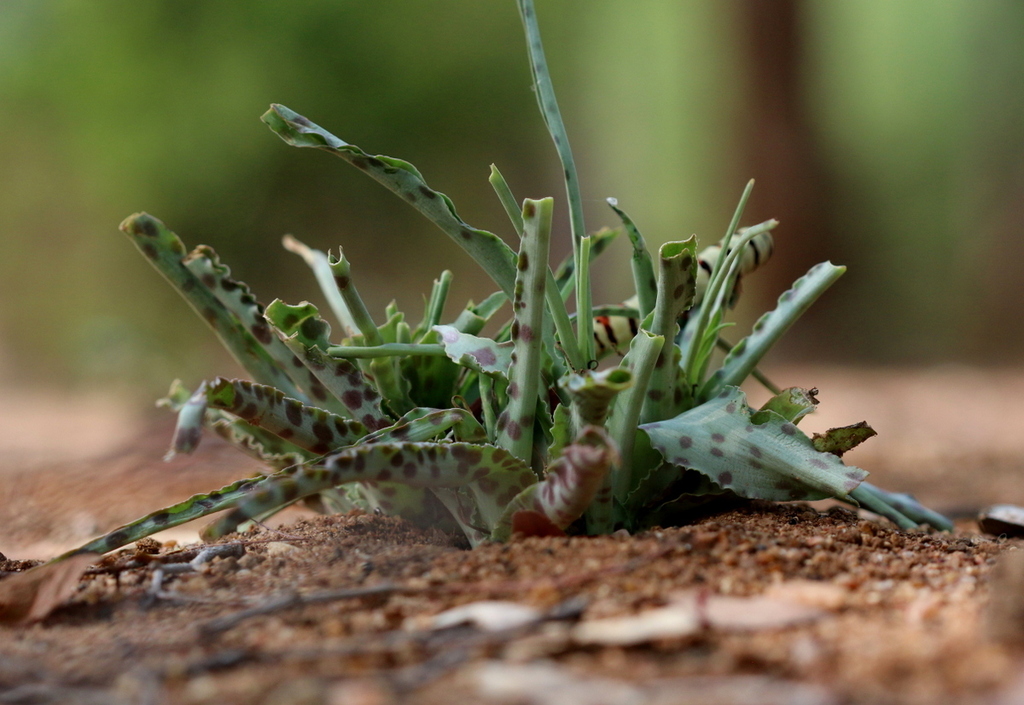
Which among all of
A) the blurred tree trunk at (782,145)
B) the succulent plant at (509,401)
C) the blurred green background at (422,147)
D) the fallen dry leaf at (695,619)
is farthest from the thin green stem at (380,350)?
the blurred green background at (422,147)

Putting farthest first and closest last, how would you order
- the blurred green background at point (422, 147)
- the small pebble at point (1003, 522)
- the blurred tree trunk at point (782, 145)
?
the blurred green background at point (422, 147) < the blurred tree trunk at point (782, 145) < the small pebble at point (1003, 522)

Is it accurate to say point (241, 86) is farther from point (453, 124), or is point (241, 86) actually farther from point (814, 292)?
point (814, 292)

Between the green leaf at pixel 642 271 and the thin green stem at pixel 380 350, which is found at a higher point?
the green leaf at pixel 642 271

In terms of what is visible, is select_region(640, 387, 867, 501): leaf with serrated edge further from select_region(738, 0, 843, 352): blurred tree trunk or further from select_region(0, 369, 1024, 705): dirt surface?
select_region(738, 0, 843, 352): blurred tree trunk

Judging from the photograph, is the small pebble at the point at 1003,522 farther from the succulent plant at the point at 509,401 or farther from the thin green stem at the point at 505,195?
the thin green stem at the point at 505,195

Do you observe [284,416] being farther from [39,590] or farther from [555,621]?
[555,621]

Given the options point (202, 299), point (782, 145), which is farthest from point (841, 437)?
point (782, 145)

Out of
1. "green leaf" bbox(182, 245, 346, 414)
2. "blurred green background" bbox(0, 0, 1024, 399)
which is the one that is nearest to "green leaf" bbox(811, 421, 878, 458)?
"green leaf" bbox(182, 245, 346, 414)
